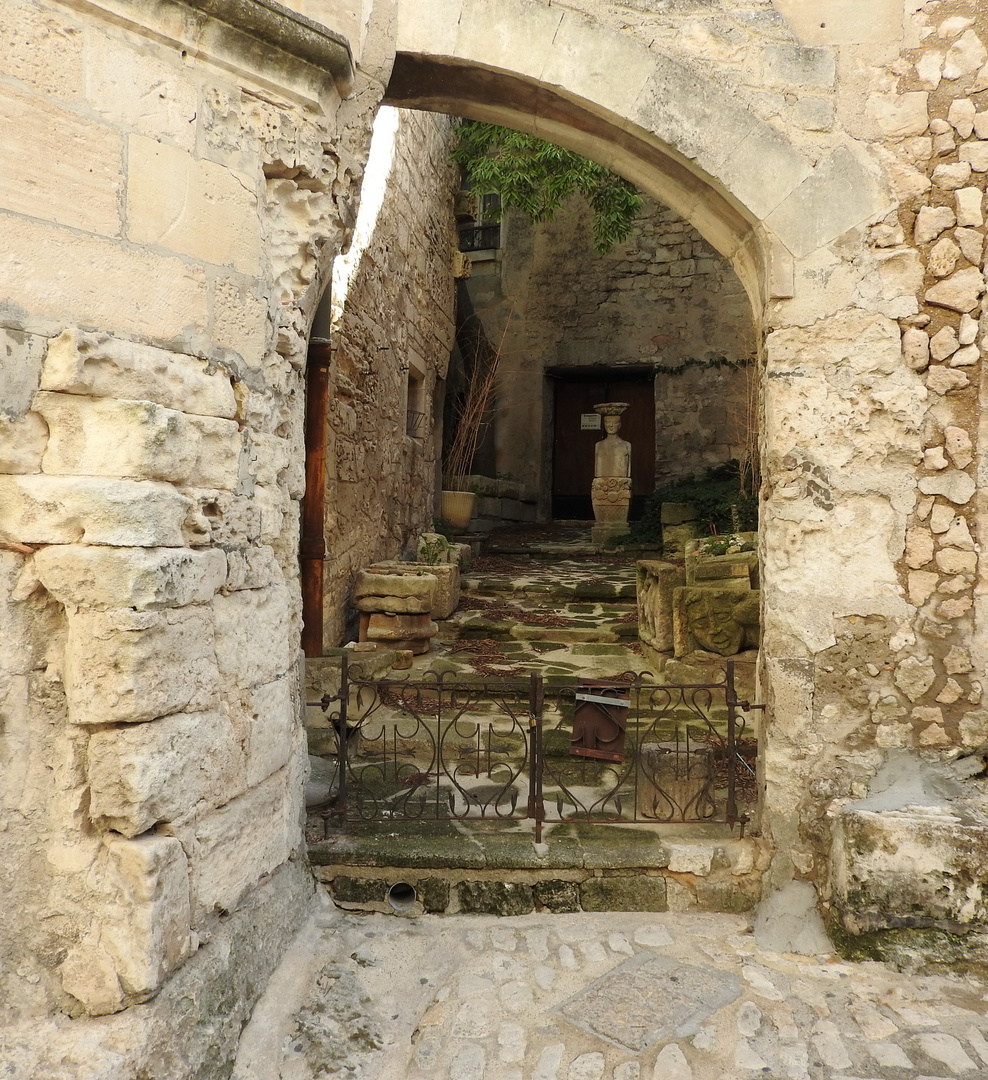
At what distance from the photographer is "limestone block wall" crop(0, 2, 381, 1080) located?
70.4 inches

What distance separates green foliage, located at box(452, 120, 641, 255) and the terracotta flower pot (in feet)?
11.1

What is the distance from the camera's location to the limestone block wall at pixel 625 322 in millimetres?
11469

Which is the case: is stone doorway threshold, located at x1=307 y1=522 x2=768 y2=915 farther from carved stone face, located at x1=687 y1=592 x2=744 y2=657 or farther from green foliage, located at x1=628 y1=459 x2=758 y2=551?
green foliage, located at x1=628 y1=459 x2=758 y2=551

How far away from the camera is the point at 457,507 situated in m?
9.39

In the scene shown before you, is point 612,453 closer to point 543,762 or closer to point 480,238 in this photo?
point 480,238

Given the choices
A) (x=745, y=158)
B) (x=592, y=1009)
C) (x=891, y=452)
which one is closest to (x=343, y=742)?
(x=592, y=1009)

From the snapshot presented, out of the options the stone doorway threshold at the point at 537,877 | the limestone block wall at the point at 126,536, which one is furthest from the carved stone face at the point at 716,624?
the limestone block wall at the point at 126,536

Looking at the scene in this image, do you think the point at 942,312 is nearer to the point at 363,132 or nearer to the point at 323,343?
the point at 363,132

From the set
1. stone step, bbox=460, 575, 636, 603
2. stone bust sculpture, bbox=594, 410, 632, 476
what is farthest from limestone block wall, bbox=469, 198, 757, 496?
stone step, bbox=460, 575, 636, 603

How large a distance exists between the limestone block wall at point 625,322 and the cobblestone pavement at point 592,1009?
9.44 metres

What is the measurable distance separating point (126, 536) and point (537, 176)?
313 inches

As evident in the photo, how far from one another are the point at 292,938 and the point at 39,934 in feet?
2.66

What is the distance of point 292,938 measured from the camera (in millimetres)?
A: 2447

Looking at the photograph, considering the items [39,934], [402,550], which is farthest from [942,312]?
[402,550]
